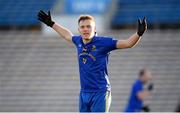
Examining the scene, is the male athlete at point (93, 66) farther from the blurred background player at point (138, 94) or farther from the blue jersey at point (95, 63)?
the blurred background player at point (138, 94)

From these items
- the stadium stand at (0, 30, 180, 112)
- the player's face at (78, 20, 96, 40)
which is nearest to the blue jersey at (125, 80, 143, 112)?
the stadium stand at (0, 30, 180, 112)

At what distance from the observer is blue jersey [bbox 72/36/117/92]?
7930mm

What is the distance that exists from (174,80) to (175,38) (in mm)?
1562

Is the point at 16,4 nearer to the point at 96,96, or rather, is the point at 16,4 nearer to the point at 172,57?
the point at 172,57

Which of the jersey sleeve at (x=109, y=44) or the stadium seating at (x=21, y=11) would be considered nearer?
the jersey sleeve at (x=109, y=44)

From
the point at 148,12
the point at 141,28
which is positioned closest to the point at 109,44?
the point at 141,28

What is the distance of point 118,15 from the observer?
778 inches

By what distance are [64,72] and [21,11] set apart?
3082mm

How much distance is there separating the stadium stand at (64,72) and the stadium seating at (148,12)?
400mm

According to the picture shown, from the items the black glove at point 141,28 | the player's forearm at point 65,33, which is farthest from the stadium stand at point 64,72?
the black glove at point 141,28

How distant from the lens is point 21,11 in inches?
812

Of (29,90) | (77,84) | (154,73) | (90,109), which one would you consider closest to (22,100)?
(29,90)

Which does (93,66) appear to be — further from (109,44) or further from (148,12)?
(148,12)

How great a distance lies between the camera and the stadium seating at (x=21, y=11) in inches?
797
